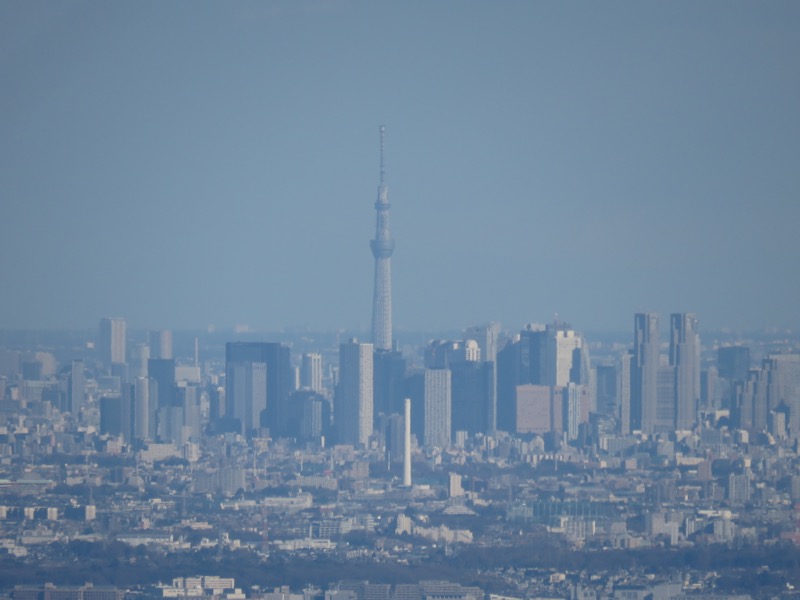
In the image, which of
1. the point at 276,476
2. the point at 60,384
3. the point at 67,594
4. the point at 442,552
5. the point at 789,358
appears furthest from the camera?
the point at 60,384

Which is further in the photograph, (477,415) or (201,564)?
(477,415)

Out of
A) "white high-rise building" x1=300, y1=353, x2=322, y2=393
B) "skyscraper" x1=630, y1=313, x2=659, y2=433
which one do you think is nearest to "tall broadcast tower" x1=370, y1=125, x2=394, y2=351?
"white high-rise building" x1=300, y1=353, x2=322, y2=393

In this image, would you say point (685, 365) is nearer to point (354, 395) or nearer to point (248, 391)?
point (354, 395)

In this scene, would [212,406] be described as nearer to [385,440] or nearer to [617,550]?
[385,440]

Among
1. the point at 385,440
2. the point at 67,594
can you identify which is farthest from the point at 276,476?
the point at 67,594

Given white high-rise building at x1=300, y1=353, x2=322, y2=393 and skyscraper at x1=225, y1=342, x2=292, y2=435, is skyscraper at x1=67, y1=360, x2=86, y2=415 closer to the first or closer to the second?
skyscraper at x1=225, y1=342, x2=292, y2=435
